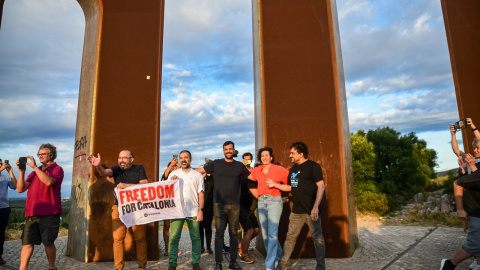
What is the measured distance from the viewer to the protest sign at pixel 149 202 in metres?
4.85

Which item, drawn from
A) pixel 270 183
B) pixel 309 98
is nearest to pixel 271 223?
pixel 270 183

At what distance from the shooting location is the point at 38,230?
450cm

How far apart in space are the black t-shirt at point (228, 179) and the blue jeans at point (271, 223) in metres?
0.42

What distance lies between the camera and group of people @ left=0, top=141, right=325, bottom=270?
446 cm

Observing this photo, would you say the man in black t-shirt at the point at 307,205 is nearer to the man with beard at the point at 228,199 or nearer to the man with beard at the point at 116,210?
the man with beard at the point at 228,199

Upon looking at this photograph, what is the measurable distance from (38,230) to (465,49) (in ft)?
31.5

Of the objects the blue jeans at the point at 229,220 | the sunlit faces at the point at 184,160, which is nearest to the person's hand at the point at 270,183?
the blue jeans at the point at 229,220

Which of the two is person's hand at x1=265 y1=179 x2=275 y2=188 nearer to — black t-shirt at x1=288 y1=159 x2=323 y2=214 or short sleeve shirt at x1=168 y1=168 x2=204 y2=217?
black t-shirt at x1=288 y1=159 x2=323 y2=214

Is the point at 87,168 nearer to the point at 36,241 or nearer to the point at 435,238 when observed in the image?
the point at 36,241

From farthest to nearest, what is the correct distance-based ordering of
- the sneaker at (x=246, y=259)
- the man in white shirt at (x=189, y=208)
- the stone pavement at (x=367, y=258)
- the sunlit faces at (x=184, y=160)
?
the sneaker at (x=246, y=259)
the stone pavement at (x=367, y=258)
the sunlit faces at (x=184, y=160)
the man in white shirt at (x=189, y=208)

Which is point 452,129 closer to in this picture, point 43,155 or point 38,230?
point 43,155

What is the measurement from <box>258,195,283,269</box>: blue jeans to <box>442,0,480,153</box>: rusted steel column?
5.62 meters

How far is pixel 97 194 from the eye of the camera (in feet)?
19.9

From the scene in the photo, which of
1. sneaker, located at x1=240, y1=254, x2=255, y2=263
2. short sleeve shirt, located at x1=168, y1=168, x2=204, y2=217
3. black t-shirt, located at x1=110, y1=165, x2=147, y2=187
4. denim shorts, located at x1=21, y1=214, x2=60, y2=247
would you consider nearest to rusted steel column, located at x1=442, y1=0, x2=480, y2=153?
sneaker, located at x1=240, y1=254, x2=255, y2=263
